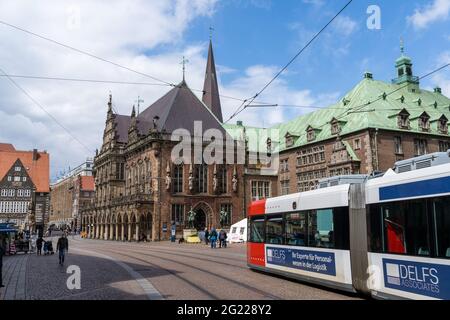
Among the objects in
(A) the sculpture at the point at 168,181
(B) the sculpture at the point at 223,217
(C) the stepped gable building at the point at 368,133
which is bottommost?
(B) the sculpture at the point at 223,217

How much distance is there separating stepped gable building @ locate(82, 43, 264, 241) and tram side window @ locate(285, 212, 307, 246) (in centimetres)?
3238

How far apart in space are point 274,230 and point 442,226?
7066 mm

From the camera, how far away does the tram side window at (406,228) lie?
8.16m

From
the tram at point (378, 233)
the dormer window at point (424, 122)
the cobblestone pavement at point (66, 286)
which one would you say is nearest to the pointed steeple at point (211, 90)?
the dormer window at point (424, 122)

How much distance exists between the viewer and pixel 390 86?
174ft

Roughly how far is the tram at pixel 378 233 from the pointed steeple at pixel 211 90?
2154 inches

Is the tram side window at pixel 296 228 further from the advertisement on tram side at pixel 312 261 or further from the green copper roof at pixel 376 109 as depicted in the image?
the green copper roof at pixel 376 109

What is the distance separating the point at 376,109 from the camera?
46344 millimetres

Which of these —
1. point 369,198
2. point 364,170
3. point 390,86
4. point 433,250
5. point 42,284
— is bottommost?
point 42,284

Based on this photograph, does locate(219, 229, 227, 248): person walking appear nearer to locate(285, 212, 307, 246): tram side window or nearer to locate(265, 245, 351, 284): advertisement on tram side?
locate(265, 245, 351, 284): advertisement on tram side

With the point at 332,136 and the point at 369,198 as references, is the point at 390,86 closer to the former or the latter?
the point at 332,136

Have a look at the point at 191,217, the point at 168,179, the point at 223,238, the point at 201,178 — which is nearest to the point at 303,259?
the point at 223,238
